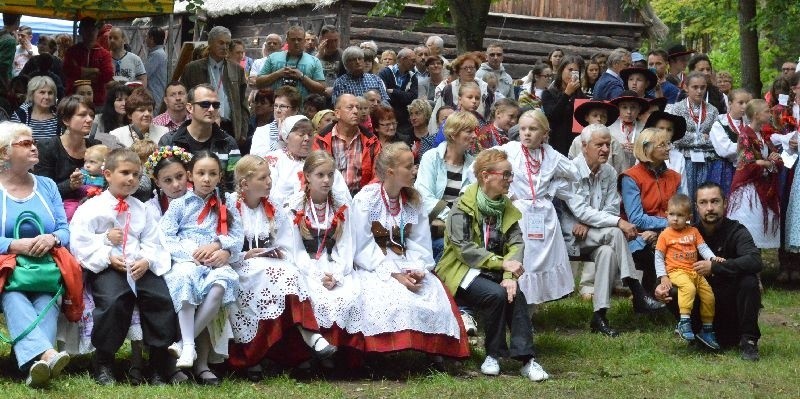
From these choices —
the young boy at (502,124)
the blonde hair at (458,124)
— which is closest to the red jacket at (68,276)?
the blonde hair at (458,124)

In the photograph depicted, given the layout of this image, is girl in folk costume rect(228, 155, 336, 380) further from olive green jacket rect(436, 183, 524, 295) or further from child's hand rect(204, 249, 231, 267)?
olive green jacket rect(436, 183, 524, 295)

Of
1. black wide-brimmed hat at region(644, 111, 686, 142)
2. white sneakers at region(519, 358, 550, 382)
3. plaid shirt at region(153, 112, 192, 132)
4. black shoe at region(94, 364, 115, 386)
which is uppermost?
black wide-brimmed hat at region(644, 111, 686, 142)

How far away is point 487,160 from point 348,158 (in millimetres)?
1575

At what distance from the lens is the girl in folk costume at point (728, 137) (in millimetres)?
11250

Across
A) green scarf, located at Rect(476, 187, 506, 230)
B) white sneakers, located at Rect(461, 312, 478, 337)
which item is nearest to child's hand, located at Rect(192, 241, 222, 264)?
green scarf, located at Rect(476, 187, 506, 230)

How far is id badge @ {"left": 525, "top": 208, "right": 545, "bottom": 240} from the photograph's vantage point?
871cm

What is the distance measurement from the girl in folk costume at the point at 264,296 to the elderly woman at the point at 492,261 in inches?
41.9

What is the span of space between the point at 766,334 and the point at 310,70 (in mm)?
5100

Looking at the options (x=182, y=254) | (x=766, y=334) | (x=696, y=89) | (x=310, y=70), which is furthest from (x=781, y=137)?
(x=182, y=254)

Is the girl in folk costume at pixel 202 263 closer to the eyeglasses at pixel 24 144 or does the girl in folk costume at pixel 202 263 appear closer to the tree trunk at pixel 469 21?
the eyeglasses at pixel 24 144

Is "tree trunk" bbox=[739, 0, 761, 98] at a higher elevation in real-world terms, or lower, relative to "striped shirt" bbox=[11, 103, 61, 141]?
higher

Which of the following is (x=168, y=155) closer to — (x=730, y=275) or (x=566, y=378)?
(x=566, y=378)

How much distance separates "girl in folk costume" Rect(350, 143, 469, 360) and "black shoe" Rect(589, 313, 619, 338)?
1.71 meters

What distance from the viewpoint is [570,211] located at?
9.32 metres
